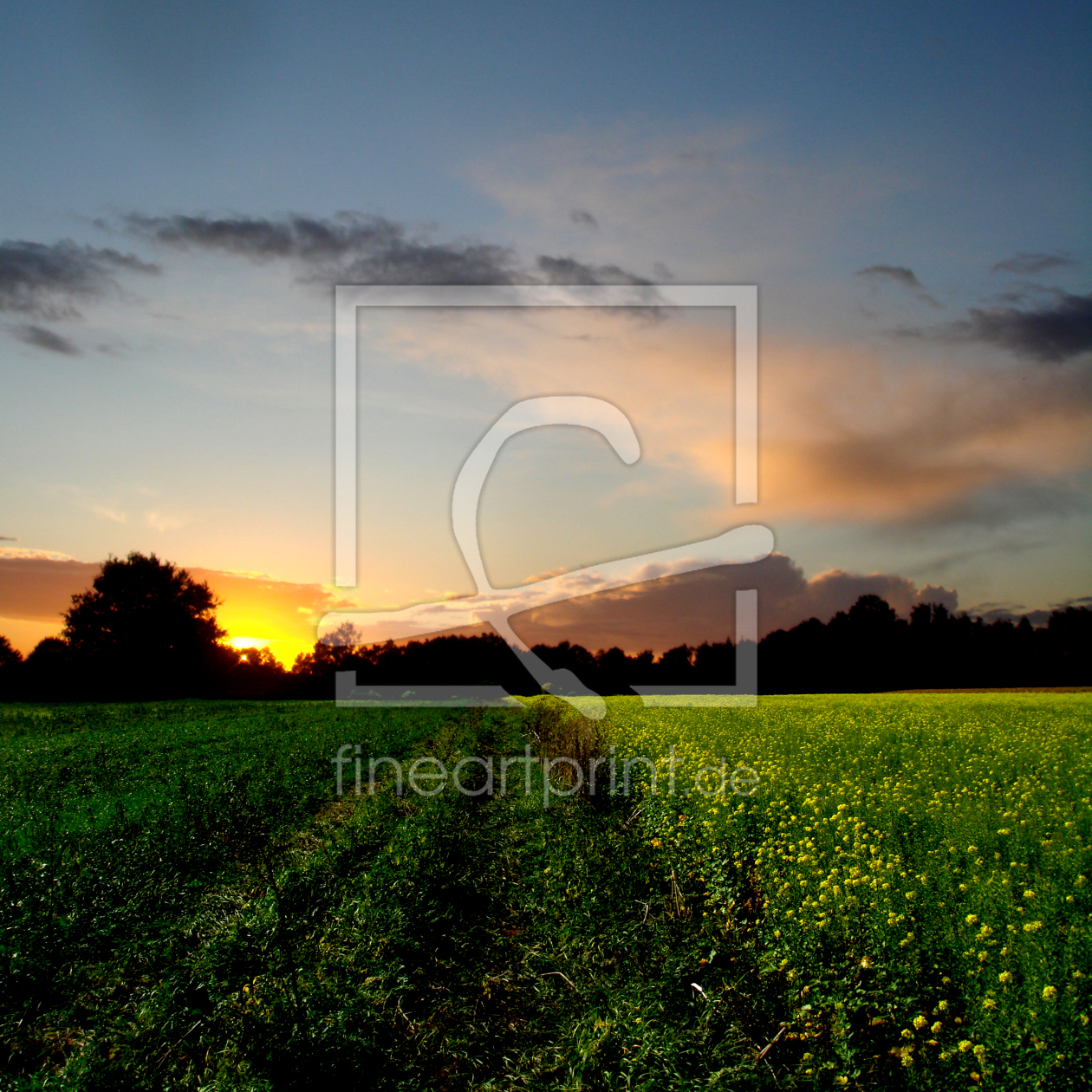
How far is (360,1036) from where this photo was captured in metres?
5.64

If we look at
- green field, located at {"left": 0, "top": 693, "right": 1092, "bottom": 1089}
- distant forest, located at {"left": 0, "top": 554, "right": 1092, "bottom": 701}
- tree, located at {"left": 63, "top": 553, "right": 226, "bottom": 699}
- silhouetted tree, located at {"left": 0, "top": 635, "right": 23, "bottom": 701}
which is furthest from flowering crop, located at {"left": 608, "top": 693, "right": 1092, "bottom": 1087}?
tree, located at {"left": 63, "top": 553, "right": 226, "bottom": 699}

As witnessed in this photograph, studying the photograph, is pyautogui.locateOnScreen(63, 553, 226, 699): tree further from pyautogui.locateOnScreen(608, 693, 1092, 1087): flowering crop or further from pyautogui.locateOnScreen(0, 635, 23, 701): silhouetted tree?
pyautogui.locateOnScreen(608, 693, 1092, 1087): flowering crop

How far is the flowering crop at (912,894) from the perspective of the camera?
4520 millimetres

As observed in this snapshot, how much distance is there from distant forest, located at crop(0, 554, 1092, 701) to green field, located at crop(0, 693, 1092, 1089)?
1788 inches

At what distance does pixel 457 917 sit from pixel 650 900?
215cm

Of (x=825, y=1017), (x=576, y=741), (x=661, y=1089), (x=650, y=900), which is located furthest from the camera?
(x=576, y=741)

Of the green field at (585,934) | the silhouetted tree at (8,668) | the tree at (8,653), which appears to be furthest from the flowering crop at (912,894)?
the tree at (8,653)

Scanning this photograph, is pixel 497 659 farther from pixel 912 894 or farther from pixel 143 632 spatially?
pixel 912 894

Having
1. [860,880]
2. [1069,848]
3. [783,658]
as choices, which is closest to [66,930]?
[860,880]

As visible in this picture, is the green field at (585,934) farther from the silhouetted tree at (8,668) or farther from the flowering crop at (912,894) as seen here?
the silhouetted tree at (8,668)

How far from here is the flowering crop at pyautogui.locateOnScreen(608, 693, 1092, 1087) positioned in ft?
14.8

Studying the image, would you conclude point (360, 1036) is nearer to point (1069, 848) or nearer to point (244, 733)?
point (1069, 848)

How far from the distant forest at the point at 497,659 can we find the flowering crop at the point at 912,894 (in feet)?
149

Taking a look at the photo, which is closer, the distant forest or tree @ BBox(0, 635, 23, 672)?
the distant forest
